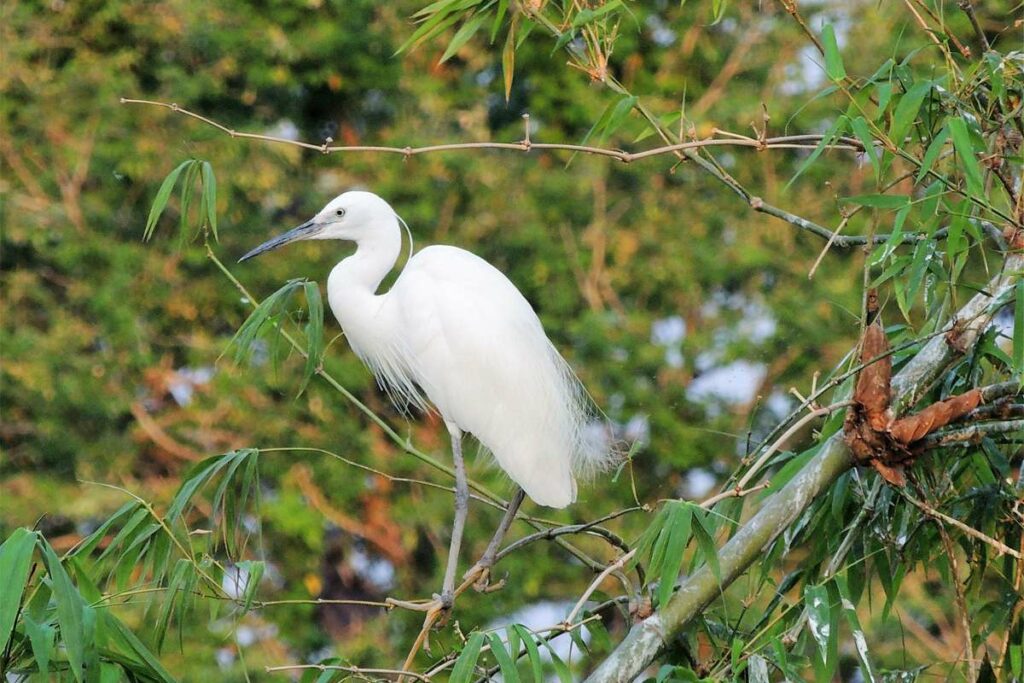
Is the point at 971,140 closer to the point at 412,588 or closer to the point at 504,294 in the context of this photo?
the point at 504,294

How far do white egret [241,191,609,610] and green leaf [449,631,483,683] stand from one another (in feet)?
2.90

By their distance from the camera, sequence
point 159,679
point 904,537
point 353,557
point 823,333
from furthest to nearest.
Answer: point 353,557, point 823,333, point 904,537, point 159,679

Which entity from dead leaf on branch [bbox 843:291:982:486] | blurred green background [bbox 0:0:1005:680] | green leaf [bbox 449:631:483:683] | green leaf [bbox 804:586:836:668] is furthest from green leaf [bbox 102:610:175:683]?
blurred green background [bbox 0:0:1005:680]

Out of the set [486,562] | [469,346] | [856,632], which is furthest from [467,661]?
[469,346]

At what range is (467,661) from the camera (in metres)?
1.74

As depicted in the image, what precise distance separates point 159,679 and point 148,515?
0.88 ft

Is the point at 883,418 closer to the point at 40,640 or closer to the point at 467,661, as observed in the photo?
the point at 467,661

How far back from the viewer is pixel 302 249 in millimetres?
4961

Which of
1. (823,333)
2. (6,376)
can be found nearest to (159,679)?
(6,376)

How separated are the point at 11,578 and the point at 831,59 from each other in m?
1.17

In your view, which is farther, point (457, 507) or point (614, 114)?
point (457, 507)

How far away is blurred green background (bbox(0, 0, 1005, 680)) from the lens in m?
4.78

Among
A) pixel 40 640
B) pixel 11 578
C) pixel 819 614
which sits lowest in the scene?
pixel 819 614

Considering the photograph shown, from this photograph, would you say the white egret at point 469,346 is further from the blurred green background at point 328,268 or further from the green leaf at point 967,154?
the blurred green background at point 328,268
